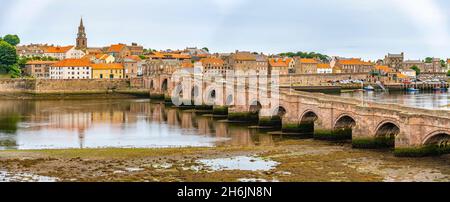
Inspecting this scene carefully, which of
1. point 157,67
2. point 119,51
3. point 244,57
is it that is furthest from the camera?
point 119,51

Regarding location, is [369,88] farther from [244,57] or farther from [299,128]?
[299,128]

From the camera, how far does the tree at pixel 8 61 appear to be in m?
109

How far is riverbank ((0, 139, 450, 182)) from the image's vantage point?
28.8m

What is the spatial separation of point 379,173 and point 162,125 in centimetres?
2907

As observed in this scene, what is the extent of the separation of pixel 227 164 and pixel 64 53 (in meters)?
118

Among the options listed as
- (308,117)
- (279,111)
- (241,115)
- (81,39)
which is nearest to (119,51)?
(81,39)

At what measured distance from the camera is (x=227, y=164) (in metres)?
32.5

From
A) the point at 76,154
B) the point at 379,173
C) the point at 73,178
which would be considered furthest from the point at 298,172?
the point at 76,154

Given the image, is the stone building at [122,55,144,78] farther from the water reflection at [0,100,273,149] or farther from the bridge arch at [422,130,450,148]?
the bridge arch at [422,130,450,148]

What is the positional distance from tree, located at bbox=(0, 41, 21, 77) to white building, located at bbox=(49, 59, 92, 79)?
19.8 ft
